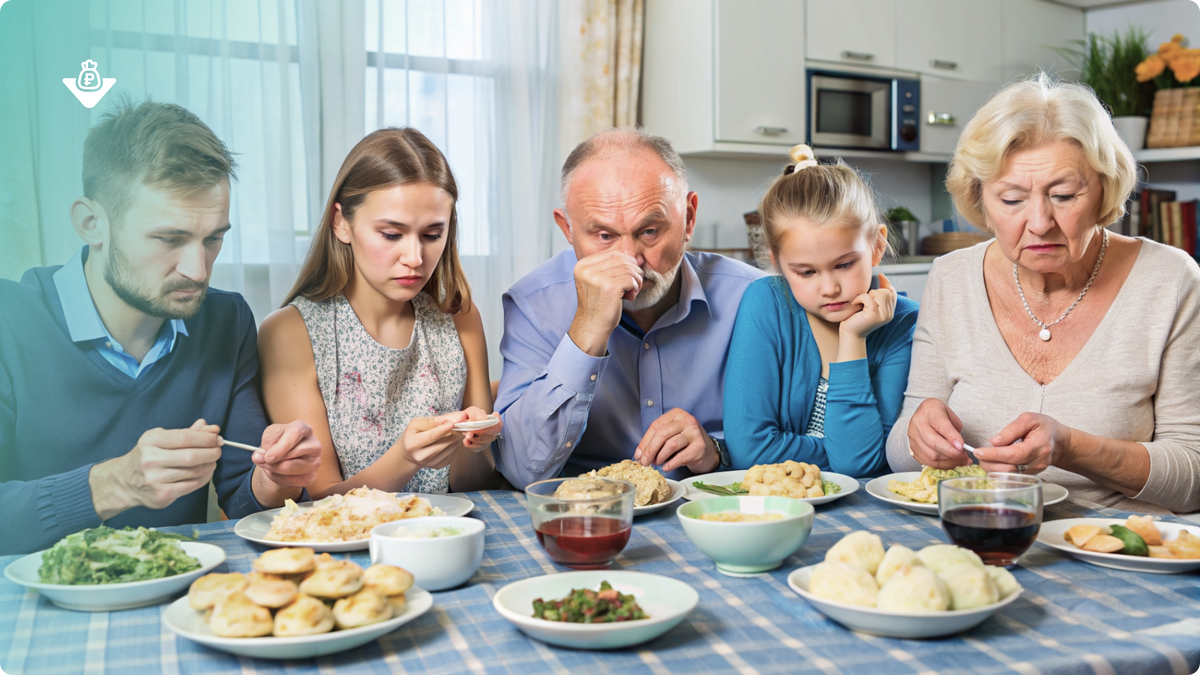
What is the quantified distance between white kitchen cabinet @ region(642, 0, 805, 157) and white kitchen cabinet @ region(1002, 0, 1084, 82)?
1348mm

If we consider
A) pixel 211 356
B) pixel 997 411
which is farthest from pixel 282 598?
pixel 997 411

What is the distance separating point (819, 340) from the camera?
1.83m

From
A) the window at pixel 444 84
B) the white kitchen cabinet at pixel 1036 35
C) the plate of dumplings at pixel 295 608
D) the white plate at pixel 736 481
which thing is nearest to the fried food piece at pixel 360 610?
the plate of dumplings at pixel 295 608

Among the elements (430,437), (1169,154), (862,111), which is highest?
(862,111)

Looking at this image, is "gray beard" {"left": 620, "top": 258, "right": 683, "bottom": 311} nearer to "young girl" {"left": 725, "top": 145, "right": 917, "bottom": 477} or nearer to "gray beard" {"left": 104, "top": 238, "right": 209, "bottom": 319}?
"young girl" {"left": 725, "top": 145, "right": 917, "bottom": 477}

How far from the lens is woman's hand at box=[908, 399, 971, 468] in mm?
1396

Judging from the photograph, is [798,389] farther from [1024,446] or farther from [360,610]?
[360,610]

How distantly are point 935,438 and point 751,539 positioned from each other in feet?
1.82

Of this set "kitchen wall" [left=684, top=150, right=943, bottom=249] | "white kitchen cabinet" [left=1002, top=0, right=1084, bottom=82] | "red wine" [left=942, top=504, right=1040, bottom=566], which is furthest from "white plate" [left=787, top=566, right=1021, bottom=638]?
"white kitchen cabinet" [left=1002, top=0, right=1084, bottom=82]

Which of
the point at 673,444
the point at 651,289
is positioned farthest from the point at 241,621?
the point at 651,289

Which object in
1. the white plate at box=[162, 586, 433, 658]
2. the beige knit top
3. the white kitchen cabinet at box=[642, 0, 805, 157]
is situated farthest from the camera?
the white kitchen cabinet at box=[642, 0, 805, 157]

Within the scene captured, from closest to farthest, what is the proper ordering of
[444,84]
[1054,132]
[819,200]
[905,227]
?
[1054,132] → [819,200] → [444,84] → [905,227]

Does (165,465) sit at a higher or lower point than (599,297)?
lower

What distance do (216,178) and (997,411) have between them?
1414 millimetres
